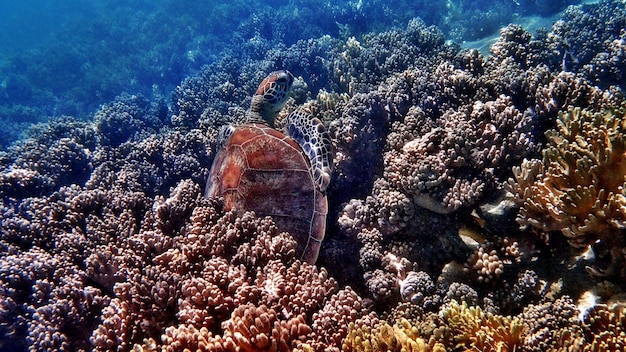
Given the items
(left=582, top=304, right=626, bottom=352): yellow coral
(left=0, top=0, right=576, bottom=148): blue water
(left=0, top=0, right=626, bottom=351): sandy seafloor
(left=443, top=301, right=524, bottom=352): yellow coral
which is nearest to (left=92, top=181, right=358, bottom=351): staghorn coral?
(left=0, top=0, right=626, bottom=351): sandy seafloor

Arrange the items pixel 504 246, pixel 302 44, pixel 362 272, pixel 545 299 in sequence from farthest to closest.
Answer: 1. pixel 302 44
2. pixel 362 272
3. pixel 504 246
4. pixel 545 299

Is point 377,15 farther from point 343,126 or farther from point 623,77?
point 343,126

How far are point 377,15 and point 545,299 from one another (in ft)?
35.9

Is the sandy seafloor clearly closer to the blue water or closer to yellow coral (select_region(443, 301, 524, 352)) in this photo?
yellow coral (select_region(443, 301, 524, 352))

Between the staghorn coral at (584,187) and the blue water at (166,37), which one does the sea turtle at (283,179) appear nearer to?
the staghorn coral at (584,187)

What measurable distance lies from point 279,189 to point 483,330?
2.02m

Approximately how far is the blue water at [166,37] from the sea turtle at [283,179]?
771 cm

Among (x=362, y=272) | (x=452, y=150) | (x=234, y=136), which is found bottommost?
(x=362, y=272)

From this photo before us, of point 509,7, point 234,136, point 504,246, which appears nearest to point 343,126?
point 234,136

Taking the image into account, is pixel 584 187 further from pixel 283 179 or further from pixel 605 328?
pixel 283 179

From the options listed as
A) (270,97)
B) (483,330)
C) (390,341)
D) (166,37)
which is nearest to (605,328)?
(483,330)

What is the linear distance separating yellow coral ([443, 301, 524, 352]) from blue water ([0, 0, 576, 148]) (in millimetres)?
8915

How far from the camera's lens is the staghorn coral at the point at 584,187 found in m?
2.04

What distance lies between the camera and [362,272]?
3072 millimetres
